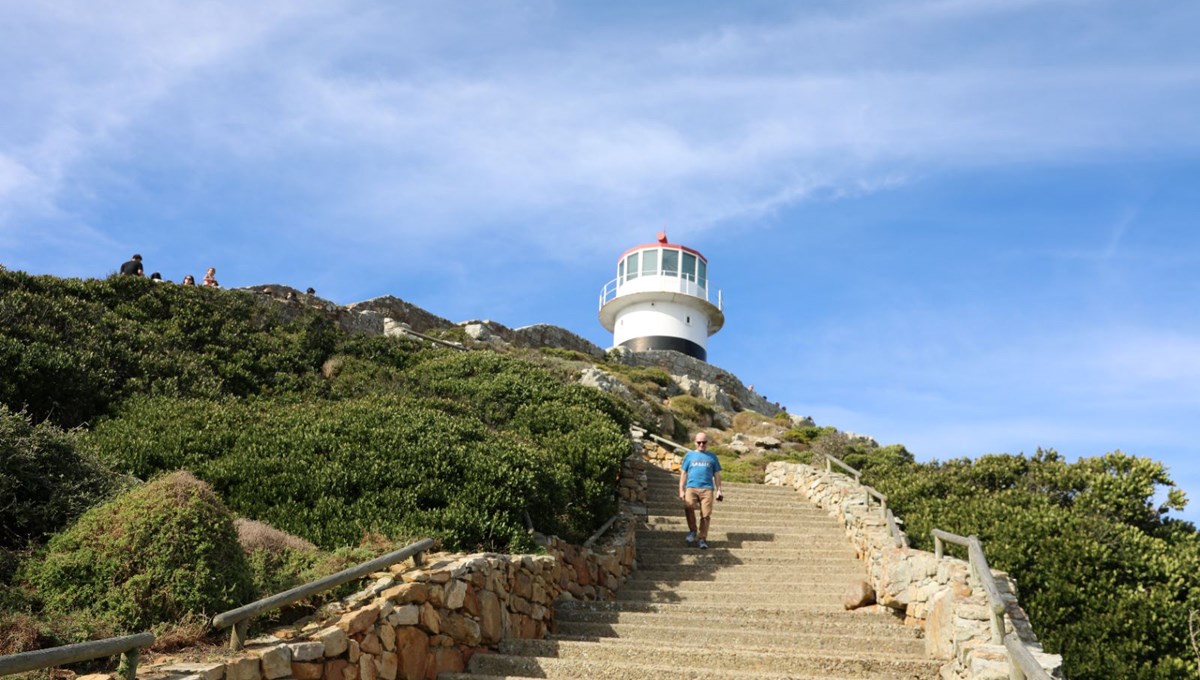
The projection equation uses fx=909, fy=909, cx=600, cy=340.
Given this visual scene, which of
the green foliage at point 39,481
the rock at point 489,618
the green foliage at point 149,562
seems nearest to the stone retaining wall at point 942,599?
the rock at point 489,618

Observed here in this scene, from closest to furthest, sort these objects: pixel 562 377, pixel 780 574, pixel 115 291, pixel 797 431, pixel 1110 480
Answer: pixel 780 574 < pixel 1110 480 < pixel 115 291 < pixel 562 377 < pixel 797 431

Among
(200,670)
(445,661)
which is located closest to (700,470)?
(445,661)

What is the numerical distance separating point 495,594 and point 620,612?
2131mm

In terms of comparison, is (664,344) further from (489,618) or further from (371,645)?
(371,645)

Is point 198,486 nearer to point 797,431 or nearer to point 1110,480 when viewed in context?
point 1110,480

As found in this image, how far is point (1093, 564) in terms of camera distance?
35.5ft

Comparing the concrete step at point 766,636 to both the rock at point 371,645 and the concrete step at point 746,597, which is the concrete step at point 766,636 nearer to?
the concrete step at point 746,597

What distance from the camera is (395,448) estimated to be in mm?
10445

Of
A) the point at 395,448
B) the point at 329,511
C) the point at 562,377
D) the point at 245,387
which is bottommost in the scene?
the point at 329,511

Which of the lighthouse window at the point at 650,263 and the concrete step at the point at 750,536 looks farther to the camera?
the lighthouse window at the point at 650,263

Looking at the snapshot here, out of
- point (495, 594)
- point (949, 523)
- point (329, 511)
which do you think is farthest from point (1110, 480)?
point (329, 511)

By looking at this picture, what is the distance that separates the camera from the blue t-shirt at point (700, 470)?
13.1 meters

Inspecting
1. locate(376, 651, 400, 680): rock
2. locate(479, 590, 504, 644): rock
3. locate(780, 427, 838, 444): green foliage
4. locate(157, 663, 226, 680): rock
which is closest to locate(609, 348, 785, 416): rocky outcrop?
locate(780, 427, 838, 444): green foliage

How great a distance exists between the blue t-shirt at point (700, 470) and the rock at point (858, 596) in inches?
118
